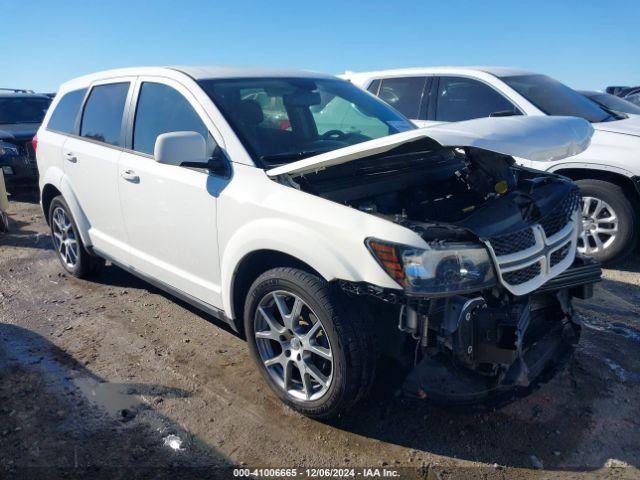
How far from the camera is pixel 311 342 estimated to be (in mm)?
2762

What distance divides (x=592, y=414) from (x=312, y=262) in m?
1.81

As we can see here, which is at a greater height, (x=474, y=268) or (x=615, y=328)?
(x=474, y=268)

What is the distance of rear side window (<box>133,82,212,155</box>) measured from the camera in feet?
11.0

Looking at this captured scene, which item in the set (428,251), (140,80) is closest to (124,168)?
(140,80)

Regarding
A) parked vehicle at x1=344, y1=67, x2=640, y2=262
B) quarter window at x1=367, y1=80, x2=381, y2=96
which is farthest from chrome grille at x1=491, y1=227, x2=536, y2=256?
quarter window at x1=367, y1=80, x2=381, y2=96

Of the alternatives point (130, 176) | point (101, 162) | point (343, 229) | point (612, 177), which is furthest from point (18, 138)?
point (612, 177)

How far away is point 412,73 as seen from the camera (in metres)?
6.44

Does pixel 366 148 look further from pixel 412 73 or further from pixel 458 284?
pixel 412 73

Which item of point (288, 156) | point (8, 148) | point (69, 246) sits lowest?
point (69, 246)

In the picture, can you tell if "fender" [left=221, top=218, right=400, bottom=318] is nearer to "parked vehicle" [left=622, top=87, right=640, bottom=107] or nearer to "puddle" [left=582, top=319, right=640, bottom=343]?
"puddle" [left=582, top=319, right=640, bottom=343]

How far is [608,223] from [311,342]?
374 centimetres

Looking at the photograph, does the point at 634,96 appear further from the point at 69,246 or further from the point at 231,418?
the point at 231,418

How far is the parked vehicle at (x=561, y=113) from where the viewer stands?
4992mm

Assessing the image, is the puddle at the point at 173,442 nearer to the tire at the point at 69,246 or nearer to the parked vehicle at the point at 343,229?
the parked vehicle at the point at 343,229
